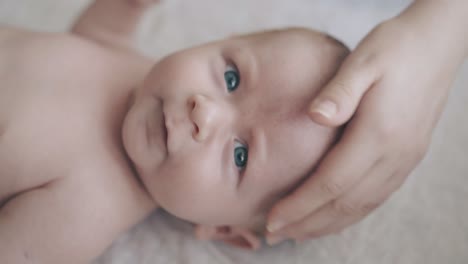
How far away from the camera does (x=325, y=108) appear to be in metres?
0.82

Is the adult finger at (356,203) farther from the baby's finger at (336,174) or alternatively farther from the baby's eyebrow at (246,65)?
the baby's eyebrow at (246,65)

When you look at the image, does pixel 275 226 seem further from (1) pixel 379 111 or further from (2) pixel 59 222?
(2) pixel 59 222

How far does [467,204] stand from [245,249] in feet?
1.74

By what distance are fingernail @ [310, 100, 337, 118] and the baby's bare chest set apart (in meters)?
0.47

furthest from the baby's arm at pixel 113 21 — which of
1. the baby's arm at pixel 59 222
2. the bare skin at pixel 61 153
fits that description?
the baby's arm at pixel 59 222

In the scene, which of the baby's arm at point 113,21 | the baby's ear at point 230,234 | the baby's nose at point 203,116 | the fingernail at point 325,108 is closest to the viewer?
the fingernail at point 325,108

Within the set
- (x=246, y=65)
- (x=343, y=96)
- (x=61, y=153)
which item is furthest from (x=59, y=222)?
(x=343, y=96)

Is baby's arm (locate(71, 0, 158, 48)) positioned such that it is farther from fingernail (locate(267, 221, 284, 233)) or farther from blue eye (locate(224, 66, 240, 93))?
fingernail (locate(267, 221, 284, 233))

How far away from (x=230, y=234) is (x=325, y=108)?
42cm

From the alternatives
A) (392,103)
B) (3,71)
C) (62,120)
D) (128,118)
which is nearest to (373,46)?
(392,103)

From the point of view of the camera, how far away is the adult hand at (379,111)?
2.84 ft

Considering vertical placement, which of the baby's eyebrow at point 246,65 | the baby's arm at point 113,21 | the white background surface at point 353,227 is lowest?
the white background surface at point 353,227

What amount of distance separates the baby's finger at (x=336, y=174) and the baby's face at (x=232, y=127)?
0.18 feet

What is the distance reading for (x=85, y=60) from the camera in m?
1.15
